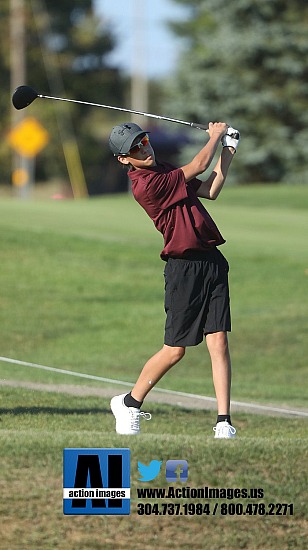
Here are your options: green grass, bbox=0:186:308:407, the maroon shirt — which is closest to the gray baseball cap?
the maroon shirt

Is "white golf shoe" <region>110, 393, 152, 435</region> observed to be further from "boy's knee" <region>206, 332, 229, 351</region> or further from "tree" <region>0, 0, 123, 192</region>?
"tree" <region>0, 0, 123, 192</region>

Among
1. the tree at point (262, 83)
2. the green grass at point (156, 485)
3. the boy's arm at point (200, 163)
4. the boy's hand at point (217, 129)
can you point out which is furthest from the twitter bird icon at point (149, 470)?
the tree at point (262, 83)

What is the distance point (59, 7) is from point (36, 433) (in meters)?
66.6

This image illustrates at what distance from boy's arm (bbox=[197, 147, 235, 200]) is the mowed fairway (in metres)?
1.53

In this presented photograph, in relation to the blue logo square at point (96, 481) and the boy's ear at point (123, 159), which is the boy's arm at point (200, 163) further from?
the blue logo square at point (96, 481)

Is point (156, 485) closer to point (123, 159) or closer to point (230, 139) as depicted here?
point (123, 159)

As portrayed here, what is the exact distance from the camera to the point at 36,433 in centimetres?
760

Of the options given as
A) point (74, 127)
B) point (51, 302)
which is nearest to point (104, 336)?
point (51, 302)

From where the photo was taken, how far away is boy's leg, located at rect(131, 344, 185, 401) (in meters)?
8.07

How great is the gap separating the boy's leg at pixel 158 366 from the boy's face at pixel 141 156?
1.14m

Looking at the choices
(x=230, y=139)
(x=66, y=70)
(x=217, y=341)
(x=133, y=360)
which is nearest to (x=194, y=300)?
(x=217, y=341)

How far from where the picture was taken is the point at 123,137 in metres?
7.93

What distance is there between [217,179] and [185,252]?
525 millimetres

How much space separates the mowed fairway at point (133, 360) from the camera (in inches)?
256
